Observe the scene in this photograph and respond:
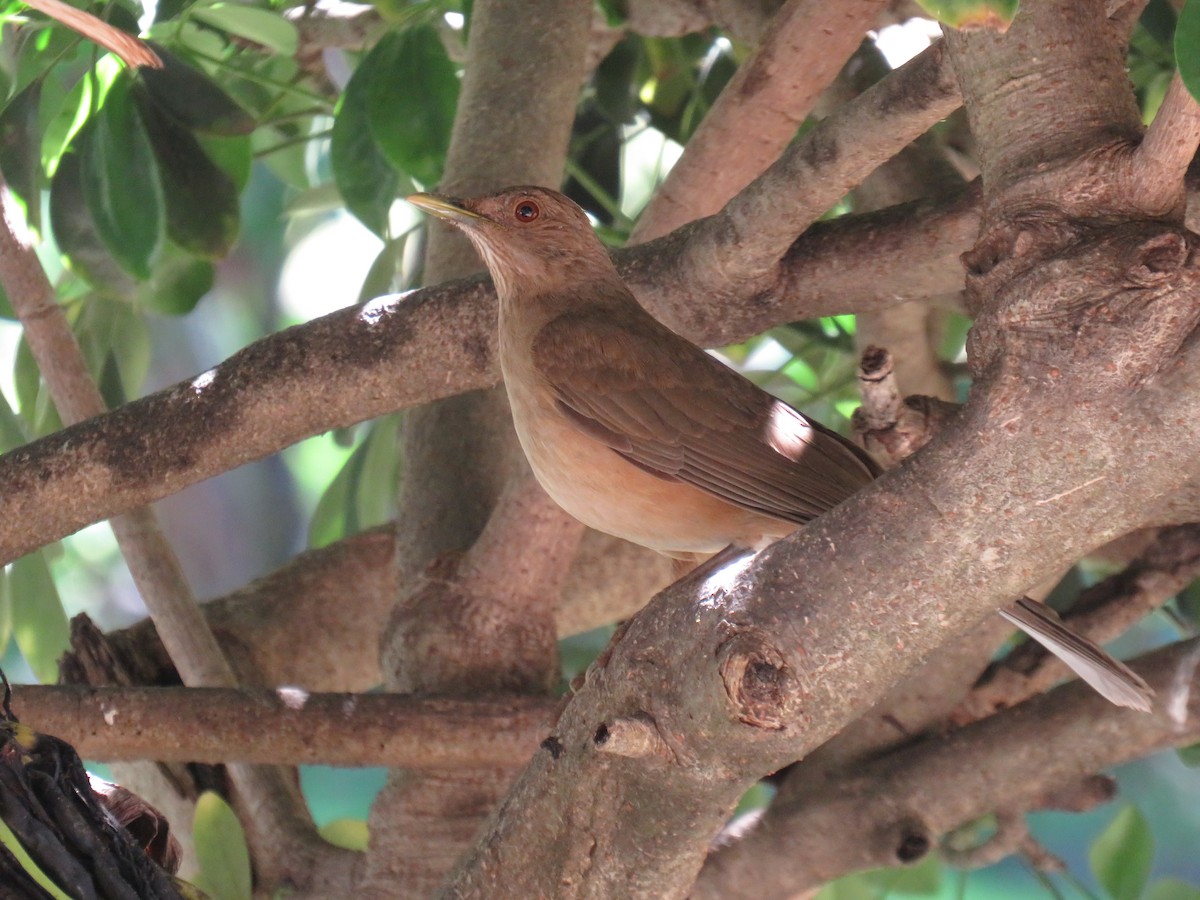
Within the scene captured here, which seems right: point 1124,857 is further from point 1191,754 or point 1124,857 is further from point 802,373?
point 802,373

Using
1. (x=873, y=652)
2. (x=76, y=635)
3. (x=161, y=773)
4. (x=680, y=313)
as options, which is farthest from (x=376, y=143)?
(x=873, y=652)

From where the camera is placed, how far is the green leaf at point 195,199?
10.8ft

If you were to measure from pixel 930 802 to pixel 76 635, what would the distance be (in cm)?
227

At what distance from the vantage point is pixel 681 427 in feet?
9.18

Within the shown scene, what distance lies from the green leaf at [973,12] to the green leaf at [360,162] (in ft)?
6.67

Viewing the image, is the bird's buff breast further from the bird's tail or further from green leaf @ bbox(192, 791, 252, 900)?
green leaf @ bbox(192, 791, 252, 900)

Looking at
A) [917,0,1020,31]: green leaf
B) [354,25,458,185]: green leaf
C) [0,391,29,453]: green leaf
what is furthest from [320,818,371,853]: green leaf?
[917,0,1020,31]: green leaf

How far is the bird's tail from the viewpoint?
237 cm

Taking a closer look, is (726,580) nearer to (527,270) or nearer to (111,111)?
(527,270)

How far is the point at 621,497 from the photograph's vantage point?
2.69m

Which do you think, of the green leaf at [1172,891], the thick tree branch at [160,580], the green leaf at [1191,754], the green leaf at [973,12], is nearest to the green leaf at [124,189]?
the thick tree branch at [160,580]

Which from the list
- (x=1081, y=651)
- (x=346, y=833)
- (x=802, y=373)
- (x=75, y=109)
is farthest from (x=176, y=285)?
(x=1081, y=651)

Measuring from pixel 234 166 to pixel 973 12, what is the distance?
97.0 inches

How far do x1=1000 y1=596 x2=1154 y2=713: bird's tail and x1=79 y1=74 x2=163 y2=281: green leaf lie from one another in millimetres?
2085
